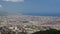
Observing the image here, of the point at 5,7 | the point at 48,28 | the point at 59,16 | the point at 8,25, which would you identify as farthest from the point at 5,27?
the point at 59,16

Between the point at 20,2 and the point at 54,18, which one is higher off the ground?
the point at 20,2

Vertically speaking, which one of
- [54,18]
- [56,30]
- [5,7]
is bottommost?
[56,30]

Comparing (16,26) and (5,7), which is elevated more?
(5,7)

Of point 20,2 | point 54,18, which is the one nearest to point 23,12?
point 20,2

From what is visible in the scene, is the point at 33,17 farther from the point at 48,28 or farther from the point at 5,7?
the point at 5,7

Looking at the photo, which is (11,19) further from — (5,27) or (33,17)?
(33,17)

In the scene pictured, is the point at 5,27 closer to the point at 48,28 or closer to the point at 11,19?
the point at 11,19

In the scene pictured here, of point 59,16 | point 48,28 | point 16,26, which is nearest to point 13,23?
point 16,26
